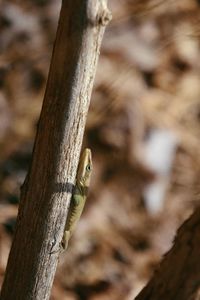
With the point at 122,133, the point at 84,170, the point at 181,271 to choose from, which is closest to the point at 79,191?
the point at 84,170

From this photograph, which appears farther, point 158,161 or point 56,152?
point 158,161

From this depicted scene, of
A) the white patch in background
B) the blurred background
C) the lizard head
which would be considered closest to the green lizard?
the lizard head

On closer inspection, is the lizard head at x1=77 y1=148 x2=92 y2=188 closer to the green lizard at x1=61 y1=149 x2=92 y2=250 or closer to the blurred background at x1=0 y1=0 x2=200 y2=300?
the green lizard at x1=61 y1=149 x2=92 y2=250

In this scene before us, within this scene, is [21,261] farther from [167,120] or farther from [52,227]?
[167,120]

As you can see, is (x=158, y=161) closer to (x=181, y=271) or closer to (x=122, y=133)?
(x=122, y=133)

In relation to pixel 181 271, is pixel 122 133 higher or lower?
higher

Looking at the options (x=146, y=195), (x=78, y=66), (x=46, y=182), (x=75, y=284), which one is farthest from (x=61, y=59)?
(x=146, y=195)
